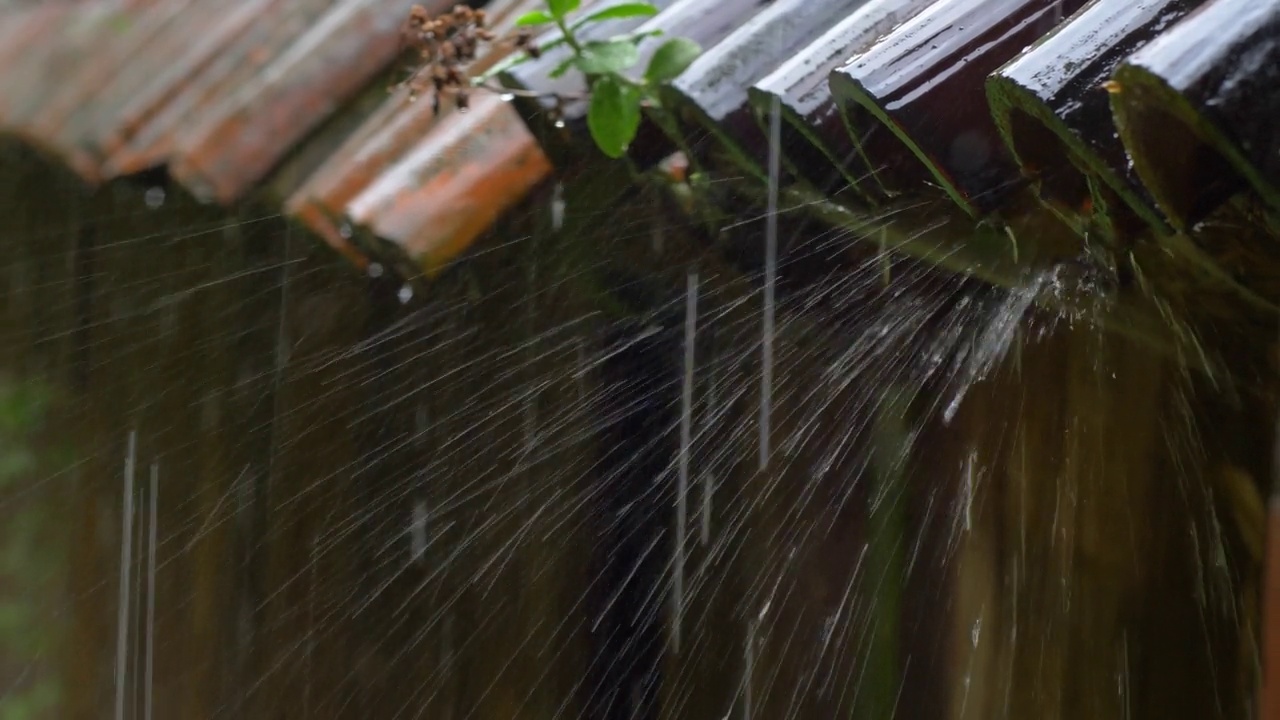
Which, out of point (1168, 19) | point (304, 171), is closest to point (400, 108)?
point (304, 171)

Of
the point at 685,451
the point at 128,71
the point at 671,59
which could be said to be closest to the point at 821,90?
the point at 671,59

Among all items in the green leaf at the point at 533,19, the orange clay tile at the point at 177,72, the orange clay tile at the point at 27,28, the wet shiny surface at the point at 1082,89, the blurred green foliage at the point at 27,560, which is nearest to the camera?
the wet shiny surface at the point at 1082,89

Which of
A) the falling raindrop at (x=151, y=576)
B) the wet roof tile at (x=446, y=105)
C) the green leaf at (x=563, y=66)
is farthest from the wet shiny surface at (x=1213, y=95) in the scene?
the falling raindrop at (x=151, y=576)

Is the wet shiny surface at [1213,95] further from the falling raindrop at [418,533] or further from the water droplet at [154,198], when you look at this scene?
the water droplet at [154,198]

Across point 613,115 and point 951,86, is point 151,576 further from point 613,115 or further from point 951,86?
point 951,86

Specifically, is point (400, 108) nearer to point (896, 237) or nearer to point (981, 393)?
point (896, 237)

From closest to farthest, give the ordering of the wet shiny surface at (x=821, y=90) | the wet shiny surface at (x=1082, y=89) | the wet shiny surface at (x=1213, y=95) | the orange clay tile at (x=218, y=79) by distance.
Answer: the wet shiny surface at (x=1213, y=95) → the wet shiny surface at (x=1082, y=89) → the wet shiny surface at (x=821, y=90) → the orange clay tile at (x=218, y=79)

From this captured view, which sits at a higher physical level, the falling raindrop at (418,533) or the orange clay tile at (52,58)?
the orange clay tile at (52,58)
